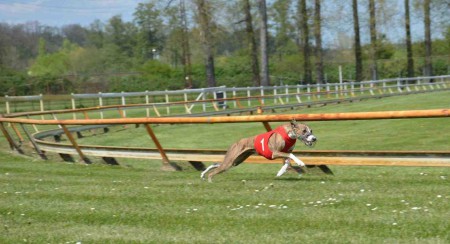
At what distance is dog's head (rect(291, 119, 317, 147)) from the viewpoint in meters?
9.66

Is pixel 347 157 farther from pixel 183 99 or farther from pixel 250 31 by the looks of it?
pixel 250 31

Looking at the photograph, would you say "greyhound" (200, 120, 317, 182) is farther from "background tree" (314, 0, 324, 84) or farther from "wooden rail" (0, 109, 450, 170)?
"background tree" (314, 0, 324, 84)

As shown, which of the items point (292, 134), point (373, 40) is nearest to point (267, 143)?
point (292, 134)

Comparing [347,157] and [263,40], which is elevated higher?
[263,40]

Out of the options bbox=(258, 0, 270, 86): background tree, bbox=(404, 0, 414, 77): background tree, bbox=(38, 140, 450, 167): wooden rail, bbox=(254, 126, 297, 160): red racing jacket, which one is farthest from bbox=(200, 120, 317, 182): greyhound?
bbox=(404, 0, 414, 77): background tree

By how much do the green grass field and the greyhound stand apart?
355mm

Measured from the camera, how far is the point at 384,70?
7669cm

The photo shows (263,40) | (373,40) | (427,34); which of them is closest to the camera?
(263,40)

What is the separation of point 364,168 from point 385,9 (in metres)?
49.6

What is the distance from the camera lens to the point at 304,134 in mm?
9734

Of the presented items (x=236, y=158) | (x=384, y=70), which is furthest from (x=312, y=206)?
(x=384, y=70)

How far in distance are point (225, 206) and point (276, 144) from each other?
1929mm

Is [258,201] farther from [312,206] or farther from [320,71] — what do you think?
[320,71]

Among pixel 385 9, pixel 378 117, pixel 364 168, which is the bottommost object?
pixel 364 168
